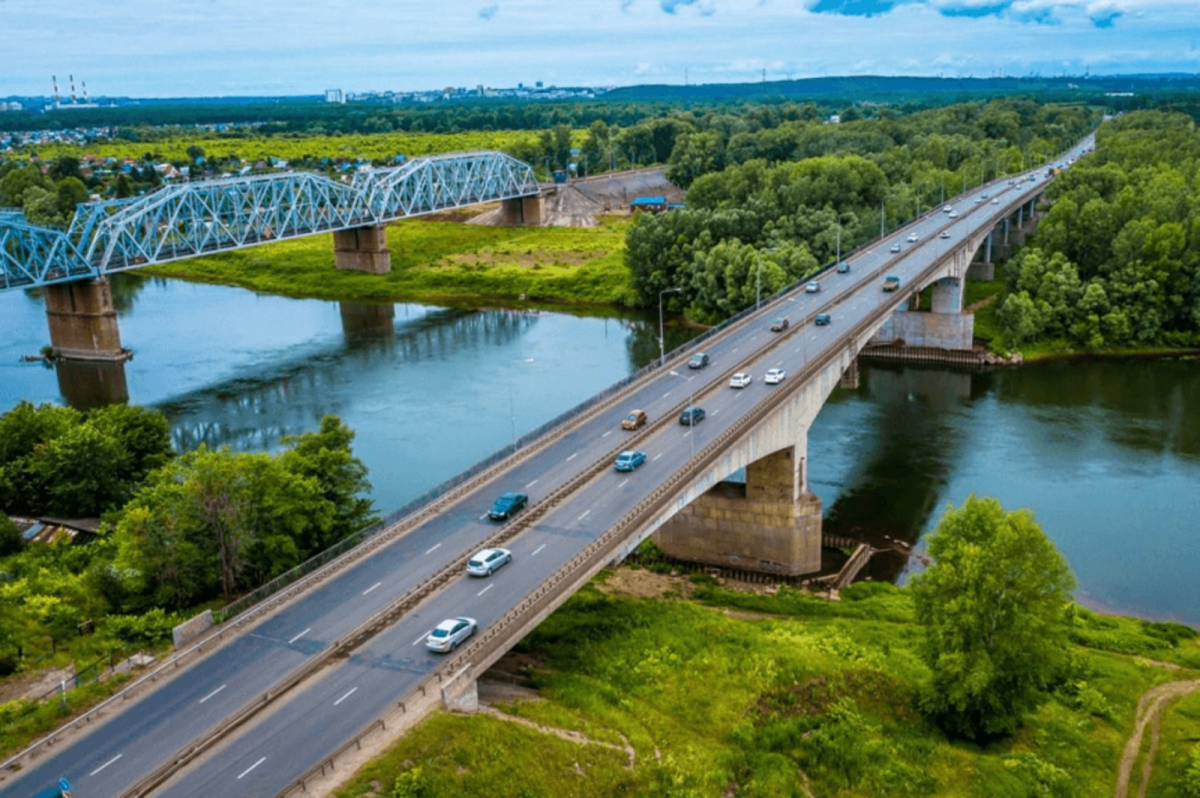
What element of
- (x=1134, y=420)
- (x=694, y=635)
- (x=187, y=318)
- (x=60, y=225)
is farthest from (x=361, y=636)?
(x=60, y=225)

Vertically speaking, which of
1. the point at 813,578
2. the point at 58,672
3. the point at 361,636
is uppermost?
the point at 361,636

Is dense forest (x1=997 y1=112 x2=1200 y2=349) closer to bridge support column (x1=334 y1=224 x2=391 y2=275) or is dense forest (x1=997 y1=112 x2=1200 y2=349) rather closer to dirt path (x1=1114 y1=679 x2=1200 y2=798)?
dirt path (x1=1114 y1=679 x2=1200 y2=798)

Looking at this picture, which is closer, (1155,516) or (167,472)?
(167,472)

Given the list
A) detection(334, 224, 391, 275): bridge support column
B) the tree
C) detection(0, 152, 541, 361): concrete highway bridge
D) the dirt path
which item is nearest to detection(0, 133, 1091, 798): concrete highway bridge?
the tree

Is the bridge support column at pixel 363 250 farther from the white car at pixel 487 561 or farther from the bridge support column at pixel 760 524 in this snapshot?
the white car at pixel 487 561

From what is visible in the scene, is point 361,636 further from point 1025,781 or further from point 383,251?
point 383,251

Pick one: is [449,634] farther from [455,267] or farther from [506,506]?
[455,267]

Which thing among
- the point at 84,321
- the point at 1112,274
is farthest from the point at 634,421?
the point at 84,321
